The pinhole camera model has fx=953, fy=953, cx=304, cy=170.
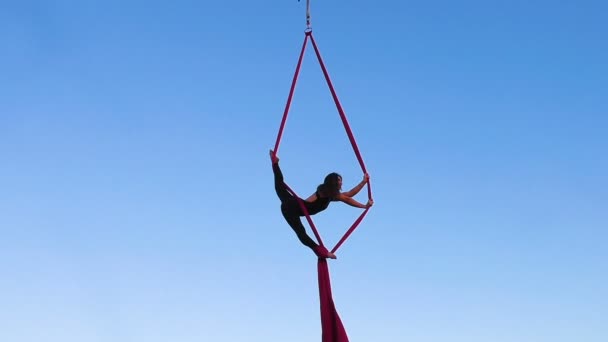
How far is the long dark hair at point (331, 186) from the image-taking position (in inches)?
410

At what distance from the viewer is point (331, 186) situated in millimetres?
10414

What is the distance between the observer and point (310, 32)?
10789 millimetres

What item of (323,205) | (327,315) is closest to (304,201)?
(323,205)

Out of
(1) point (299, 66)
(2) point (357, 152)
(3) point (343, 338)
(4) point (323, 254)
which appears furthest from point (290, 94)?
(3) point (343, 338)

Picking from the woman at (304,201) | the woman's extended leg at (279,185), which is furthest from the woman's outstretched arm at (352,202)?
the woman's extended leg at (279,185)

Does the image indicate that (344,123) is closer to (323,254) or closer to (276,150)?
(276,150)

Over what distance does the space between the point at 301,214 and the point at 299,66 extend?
63.3 inches

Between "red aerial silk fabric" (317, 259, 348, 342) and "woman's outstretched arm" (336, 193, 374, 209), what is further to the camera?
"woman's outstretched arm" (336, 193, 374, 209)

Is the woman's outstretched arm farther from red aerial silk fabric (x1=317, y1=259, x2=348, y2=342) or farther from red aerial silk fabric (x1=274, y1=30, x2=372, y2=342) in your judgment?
red aerial silk fabric (x1=317, y1=259, x2=348, y2=342)

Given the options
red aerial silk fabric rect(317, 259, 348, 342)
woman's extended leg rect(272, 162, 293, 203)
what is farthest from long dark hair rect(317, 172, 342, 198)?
red aerial silk fabric rect(317, 259, 348, 342)

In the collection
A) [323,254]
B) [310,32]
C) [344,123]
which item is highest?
[310,32]

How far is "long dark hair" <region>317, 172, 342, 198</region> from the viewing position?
34.1ft

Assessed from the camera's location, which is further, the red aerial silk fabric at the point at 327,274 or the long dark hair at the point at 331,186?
the long dark hair at the point at 331,186

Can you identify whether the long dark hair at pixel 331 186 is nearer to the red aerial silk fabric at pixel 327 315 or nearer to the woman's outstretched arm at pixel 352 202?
the woman's outstretched arm at pixel 352 202
